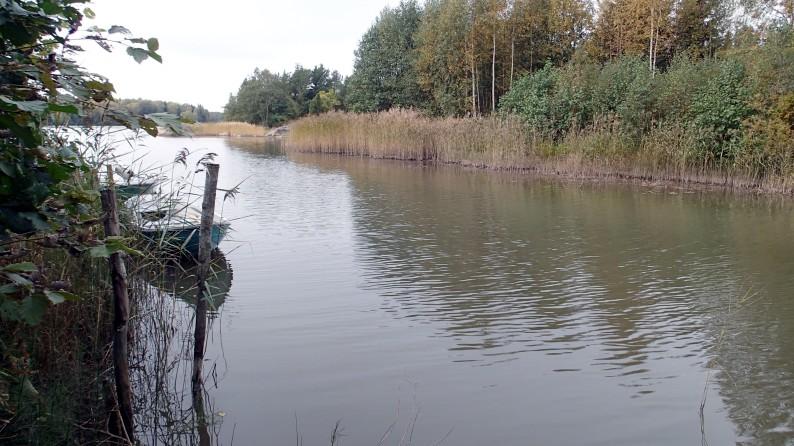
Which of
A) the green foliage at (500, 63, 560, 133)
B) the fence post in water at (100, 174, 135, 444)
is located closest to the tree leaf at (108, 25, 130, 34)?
the fence post in water at (100, 174, 135, 444)

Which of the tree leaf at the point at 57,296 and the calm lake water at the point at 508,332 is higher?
the tree leaf at the point at 57,296

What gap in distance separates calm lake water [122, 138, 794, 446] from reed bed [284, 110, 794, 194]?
4505mm

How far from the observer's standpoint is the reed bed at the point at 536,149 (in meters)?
15.5

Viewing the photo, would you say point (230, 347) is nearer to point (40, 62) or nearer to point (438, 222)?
point (40, 62)

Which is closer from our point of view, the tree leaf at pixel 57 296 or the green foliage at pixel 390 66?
the tree leaf at pixel 57 296

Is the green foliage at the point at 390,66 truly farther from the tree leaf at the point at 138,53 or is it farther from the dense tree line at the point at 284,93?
the tree leaf at the point at 138,53

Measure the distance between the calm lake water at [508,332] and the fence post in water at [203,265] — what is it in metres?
0.27

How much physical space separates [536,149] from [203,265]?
16.0 m

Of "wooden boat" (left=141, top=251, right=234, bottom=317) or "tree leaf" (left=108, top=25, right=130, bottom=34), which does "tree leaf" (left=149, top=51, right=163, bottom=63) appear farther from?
"wooden boat" (left=141, top=251, right=234, bottom=317)

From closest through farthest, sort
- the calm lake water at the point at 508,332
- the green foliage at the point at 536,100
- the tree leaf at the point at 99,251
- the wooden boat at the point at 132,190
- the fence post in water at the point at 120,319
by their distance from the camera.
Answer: the tree leaf at the point at 99,251 → the fence post in water at the point at 120,319 → the calm lake water at the point at 508,332 → the wooden boat at the point at 132,190 → the green foliage at the point at 536,100

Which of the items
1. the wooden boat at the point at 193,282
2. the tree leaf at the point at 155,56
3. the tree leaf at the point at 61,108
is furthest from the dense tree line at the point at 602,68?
the tree leaf at the point at 61,108

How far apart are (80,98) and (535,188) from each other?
14005 millimetres

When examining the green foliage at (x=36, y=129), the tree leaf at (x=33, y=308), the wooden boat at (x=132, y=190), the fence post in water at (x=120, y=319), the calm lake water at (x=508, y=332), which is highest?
the green foliage at (x=36, y=129)

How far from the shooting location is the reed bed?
15469 millimetres
